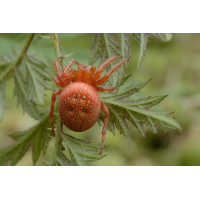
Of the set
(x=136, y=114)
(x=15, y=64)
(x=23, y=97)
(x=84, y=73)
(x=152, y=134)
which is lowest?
(x=152, y=134)

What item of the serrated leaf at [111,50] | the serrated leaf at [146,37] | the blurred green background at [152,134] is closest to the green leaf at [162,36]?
the serrated leaf at [146,37]

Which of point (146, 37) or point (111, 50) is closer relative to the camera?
point (146, 37)

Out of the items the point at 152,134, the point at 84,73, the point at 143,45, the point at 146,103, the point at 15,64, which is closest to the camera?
the point at 143,45

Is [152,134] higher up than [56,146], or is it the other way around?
[56,146]

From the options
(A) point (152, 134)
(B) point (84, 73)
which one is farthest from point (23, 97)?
(A) point (152, 134)

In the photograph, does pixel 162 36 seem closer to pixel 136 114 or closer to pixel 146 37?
pixel 146 37
